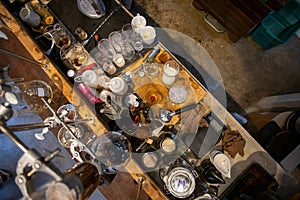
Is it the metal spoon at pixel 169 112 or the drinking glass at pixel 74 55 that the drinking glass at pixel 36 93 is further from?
the metal spoon at pixel 169 112

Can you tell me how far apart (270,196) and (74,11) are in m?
1.93

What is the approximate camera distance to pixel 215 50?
324 centimetres

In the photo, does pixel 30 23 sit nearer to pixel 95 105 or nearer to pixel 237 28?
pixel 95 105

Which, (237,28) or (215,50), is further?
(215,50)

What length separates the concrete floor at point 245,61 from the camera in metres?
3.21

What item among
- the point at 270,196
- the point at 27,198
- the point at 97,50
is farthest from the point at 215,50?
the point at 27,198

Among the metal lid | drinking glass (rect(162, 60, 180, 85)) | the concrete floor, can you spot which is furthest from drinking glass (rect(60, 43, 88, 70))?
the concrete floor

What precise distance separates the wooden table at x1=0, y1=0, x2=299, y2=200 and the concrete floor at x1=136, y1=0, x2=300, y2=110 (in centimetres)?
123

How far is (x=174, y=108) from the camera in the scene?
2.04 m

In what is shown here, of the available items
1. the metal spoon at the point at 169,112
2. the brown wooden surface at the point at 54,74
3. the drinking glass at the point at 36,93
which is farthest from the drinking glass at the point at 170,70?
the drinking glass at the point at 36,93

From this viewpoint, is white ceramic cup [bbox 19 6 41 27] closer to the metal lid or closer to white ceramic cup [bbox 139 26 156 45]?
white ceramic cup [bbox 139 26 156 45]

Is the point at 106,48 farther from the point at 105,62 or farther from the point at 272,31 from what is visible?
the point at 272,31

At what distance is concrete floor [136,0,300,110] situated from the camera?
3205mm

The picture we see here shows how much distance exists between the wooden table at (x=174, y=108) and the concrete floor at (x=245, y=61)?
4.05ft
